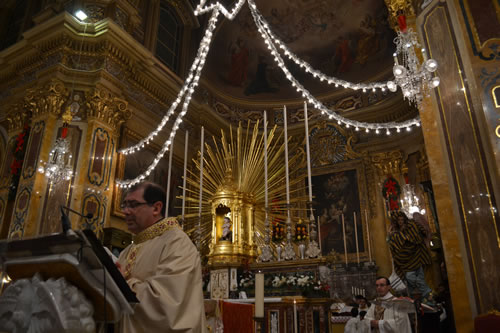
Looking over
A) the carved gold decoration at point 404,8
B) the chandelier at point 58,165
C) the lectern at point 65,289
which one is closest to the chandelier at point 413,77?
the carved gold decoration at point 404,8

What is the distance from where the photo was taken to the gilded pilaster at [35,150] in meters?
6.56

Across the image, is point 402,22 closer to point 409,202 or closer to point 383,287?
point 383,287

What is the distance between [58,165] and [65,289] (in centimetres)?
585

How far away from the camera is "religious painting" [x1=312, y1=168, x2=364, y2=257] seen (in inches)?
387

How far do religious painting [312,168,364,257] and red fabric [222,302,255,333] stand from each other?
5.53m

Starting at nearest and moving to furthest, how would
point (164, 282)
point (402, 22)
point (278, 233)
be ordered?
point (164, 282) < point (402, 22) < point (278, 233)

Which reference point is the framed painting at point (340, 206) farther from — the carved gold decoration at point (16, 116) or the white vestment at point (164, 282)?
the white vestment at point (164, 282)

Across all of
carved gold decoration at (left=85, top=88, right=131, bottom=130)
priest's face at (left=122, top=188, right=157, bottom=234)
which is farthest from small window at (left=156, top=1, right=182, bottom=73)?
priest's face at (left=122, top=188, right=157, bottom=234)

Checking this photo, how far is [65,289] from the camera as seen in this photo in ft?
4.84

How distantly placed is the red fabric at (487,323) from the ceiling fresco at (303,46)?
8292mm

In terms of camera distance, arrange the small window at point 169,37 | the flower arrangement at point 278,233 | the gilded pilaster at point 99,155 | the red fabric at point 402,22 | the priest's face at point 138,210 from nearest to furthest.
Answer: the priest's face at point 138,210 → the red fabric at point 402,22 → the flower arrangement at point 278,233 → the gilded pilaster at point 99,155 → the small window at point 169,37

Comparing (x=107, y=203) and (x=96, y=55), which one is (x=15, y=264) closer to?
(x=107, y=203)

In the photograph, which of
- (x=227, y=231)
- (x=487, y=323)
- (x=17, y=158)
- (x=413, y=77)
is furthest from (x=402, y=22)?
(x=17, y=158)

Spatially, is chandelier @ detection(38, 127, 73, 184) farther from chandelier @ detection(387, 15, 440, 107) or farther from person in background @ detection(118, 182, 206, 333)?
chandelier @ detection(387, 15, 440, 107)
